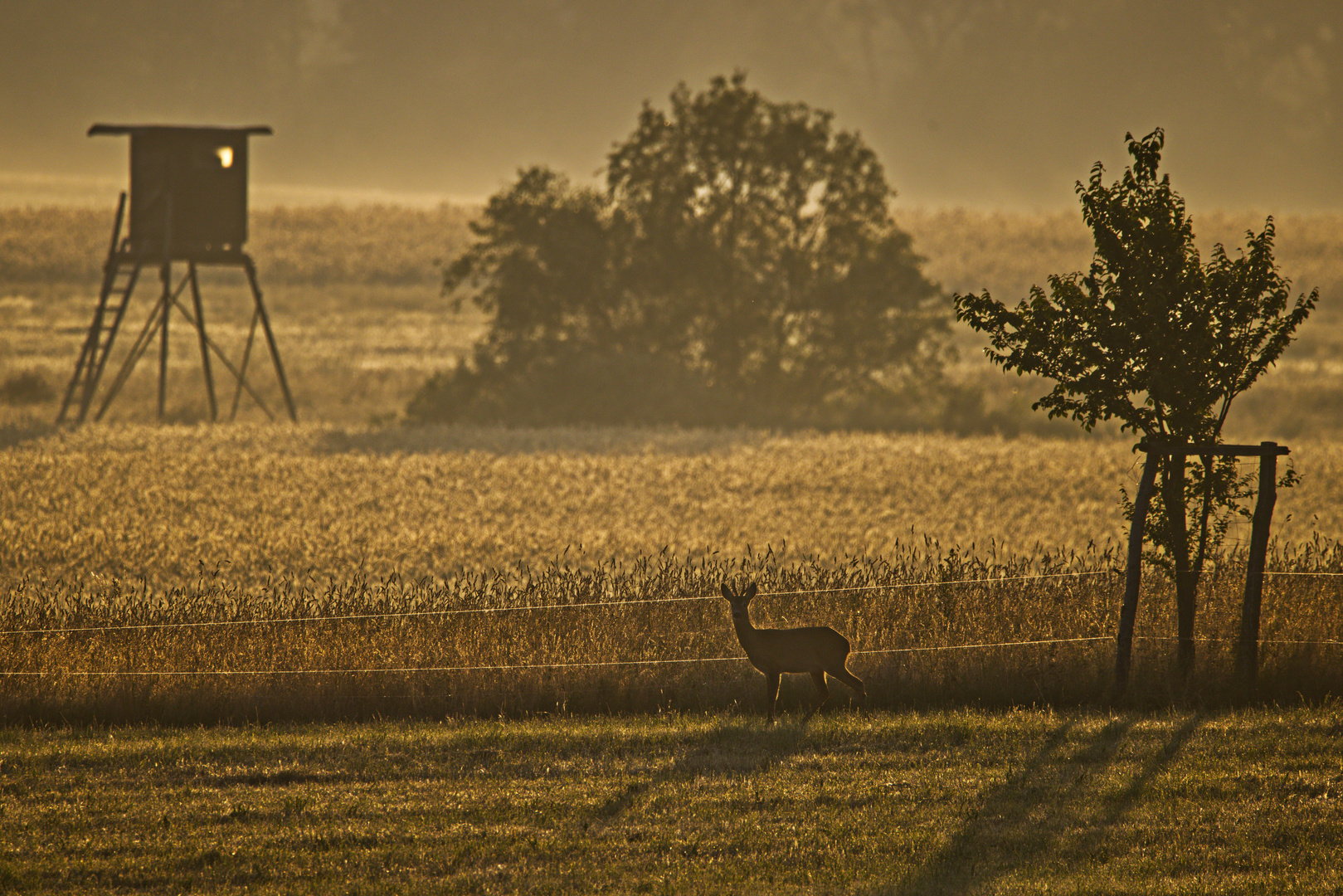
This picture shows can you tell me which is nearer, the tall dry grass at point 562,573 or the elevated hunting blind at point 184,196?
the tall dry grass at point 562,573

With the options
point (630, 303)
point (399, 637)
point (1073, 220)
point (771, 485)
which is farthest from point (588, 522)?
point (1073, 220)

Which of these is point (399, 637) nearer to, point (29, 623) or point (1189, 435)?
point (29, 623)

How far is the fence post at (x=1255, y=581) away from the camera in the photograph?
38.8ft

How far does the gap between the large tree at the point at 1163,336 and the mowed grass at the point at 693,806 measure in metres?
2.41

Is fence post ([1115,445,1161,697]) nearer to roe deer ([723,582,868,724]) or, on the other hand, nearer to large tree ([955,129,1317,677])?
large tree ([955,129,1317,677])

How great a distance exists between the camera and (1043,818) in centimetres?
855

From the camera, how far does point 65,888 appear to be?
24.2 feet

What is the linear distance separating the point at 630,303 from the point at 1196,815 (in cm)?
4521

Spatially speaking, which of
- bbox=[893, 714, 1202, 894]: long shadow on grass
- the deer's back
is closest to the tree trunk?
bbox=[893, 714, 1202, 894]: long shadow on grass

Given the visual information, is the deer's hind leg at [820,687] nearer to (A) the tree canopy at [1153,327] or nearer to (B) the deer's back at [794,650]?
(B) the deer's back at [794,650]

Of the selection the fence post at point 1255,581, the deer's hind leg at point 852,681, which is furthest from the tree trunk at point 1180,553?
the deer's hind leg at point 852,681

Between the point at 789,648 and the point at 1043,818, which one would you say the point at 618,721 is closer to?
the point at 789,648

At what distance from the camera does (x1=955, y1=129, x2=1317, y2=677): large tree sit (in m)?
12.5

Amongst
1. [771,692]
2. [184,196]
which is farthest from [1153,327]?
[184,196]
